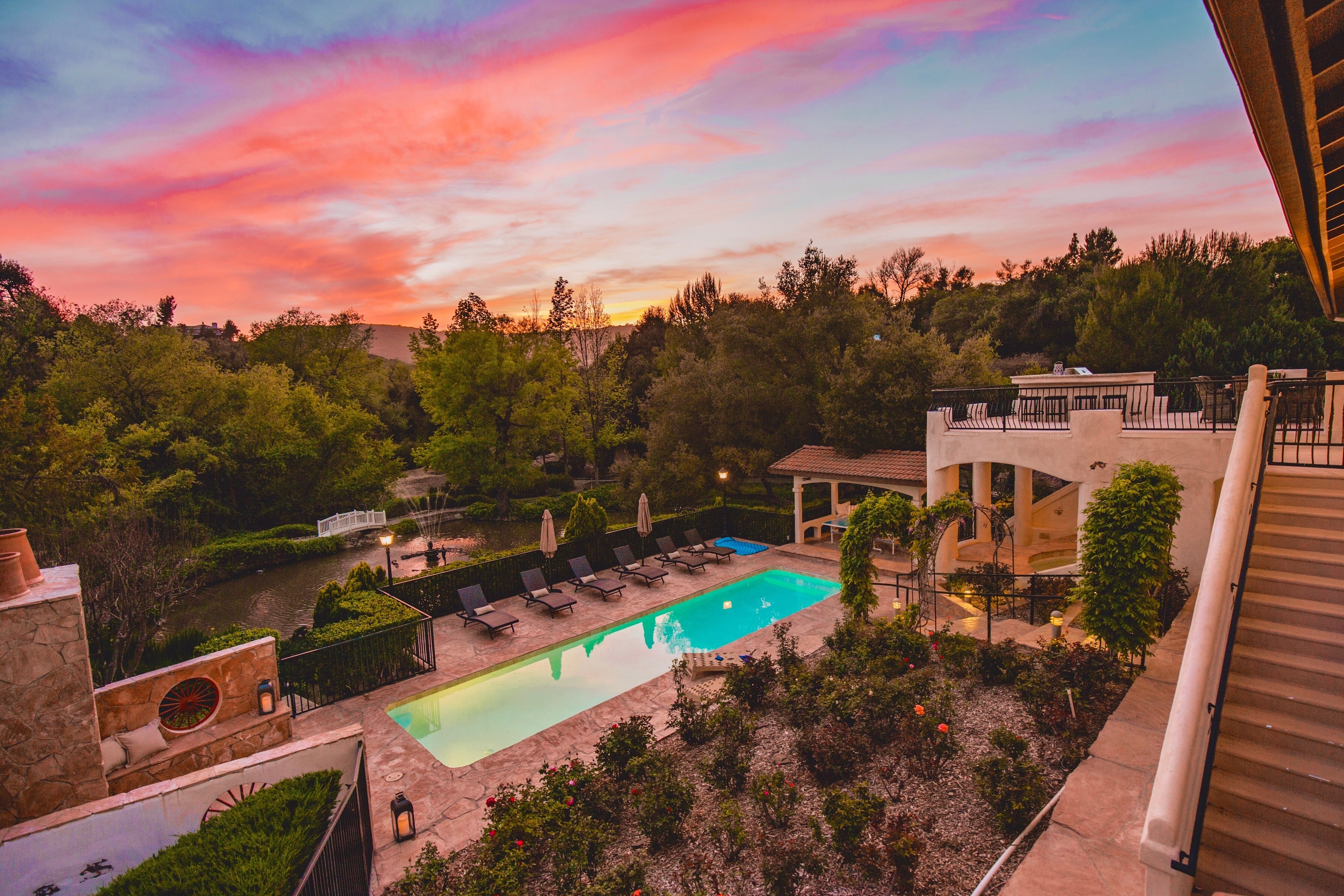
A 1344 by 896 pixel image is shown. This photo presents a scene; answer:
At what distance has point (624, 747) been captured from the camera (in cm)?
643

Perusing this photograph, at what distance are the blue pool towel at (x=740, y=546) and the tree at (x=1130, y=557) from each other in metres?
9.87

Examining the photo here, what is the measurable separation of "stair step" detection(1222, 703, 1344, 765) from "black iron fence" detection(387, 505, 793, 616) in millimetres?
11813

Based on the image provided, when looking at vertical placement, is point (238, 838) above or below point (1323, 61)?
below

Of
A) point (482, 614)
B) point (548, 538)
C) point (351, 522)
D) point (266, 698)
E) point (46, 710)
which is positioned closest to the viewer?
point (46, 710)

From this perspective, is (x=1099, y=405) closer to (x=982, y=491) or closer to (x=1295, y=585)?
(x=982, y=491)

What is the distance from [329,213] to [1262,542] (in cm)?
2069

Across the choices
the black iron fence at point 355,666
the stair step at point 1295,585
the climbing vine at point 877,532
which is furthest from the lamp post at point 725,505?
the stair step at point 1295,585

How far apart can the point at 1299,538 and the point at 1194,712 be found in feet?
13.7

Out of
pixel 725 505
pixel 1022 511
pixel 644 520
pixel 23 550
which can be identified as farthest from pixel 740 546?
pixel 23 550

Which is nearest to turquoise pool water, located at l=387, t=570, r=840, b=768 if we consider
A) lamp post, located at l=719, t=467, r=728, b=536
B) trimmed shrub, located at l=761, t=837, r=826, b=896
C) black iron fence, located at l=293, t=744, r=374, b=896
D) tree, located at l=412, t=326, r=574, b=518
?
black iron fence, located at l=293, t=744, r=374, b=896

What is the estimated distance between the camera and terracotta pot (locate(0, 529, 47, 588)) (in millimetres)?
5305

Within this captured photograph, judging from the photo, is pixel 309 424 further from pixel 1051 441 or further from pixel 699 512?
pixel 1051 441

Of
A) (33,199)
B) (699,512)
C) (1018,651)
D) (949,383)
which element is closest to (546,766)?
(1018,651)

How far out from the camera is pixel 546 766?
6.31 m
